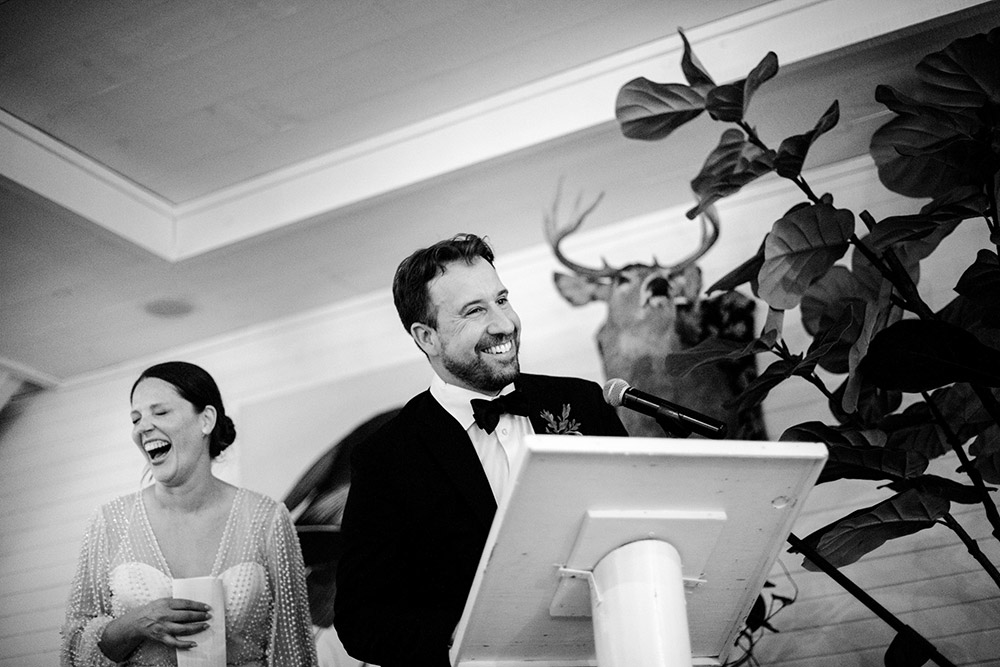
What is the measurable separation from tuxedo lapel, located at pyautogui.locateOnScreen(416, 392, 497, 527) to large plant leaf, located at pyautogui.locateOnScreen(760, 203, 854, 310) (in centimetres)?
78

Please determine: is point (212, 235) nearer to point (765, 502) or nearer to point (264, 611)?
point (264, 611)

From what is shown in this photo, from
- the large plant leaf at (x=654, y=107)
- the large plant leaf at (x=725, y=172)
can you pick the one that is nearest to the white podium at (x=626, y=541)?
the large plant leaf at (x=725, y=172)

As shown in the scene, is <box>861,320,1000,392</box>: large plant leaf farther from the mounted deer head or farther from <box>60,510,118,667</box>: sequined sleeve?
<box>60,510,118,667</box>: sequined sleeve

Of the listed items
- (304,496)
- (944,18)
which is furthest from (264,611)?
(944,18)

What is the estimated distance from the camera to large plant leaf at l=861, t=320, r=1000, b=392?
1.97m

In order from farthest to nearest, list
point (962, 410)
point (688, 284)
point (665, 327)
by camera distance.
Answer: point (688, 284) < point (665, 327) < point (962, 410)

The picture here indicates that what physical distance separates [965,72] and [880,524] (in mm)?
1079

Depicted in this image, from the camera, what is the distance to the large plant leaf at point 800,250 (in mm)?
2195

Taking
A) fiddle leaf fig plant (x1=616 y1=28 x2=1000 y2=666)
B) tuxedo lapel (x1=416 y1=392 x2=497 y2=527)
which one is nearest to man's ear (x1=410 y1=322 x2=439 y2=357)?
tuxedo lapel (x1=416 y1=392 x2=497 y2=527)

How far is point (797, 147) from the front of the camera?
86.9 inches

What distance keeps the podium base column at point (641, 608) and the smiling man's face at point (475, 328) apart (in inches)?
27.1

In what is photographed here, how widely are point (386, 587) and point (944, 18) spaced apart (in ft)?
7.83

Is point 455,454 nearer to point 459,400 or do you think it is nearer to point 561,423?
point 459,400

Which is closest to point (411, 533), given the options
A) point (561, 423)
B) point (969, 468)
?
point (561, 423)
